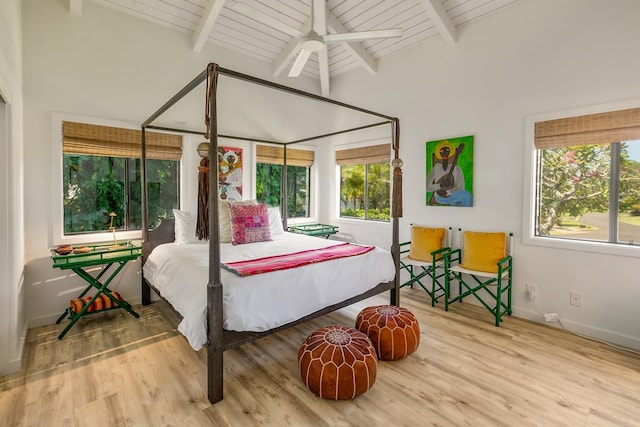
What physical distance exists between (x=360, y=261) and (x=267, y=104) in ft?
9.85

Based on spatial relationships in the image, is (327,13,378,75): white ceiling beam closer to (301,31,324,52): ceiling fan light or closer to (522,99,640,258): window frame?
(301,31,324,52): ceiling fan light

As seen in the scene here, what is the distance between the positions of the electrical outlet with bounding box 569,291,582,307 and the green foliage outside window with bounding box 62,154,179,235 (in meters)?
4.39

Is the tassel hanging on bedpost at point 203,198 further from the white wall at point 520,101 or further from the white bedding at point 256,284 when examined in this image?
the white wall at point 520,101

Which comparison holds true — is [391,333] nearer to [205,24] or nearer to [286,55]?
[205,24]

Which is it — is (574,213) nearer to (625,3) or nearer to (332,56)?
(625,3)

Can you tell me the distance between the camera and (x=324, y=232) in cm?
482

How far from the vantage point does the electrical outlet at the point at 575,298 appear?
114 inches

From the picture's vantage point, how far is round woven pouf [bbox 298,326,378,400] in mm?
1895

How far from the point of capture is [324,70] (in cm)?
464

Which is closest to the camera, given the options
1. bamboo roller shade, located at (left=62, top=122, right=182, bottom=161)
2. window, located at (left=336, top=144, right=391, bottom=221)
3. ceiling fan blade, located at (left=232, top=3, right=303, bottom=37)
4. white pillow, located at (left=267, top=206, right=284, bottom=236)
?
ceiling fan blade, located at (left=232, top=3, right=303, bottom=37)

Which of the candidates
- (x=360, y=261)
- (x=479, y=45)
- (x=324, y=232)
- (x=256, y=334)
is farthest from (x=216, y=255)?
(x=479, y=45)

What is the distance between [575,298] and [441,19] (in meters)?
3.08

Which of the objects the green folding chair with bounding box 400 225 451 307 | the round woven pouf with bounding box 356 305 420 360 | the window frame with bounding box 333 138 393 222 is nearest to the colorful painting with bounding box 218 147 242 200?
the window frame with bounding box 333 138 393 222

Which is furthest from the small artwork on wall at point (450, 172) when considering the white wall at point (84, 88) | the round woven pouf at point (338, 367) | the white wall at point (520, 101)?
the white wall at point (84, 88)
